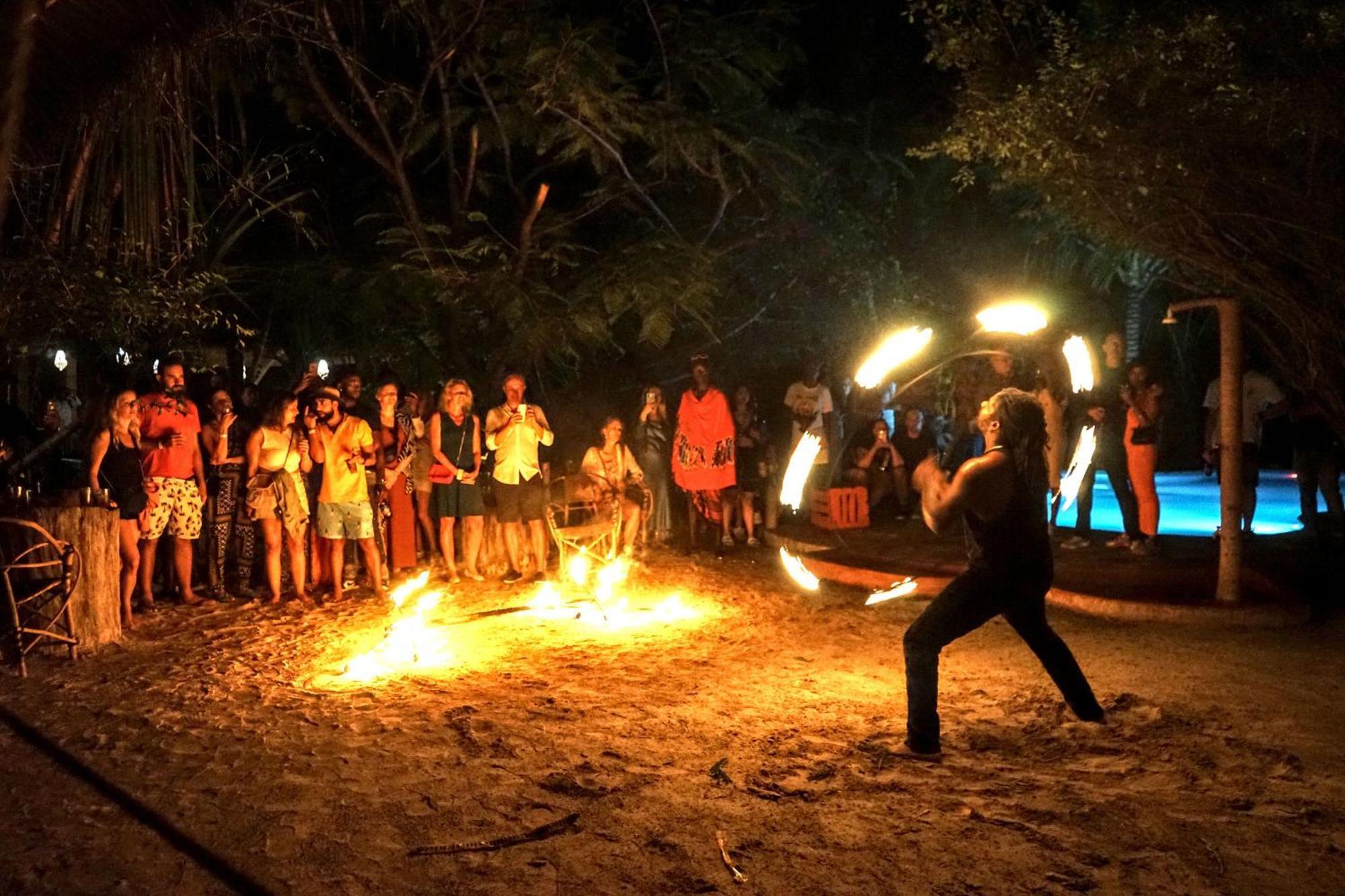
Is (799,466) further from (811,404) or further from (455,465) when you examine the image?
(455,465)

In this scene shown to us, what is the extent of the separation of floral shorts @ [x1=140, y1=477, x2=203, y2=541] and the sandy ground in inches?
49.2

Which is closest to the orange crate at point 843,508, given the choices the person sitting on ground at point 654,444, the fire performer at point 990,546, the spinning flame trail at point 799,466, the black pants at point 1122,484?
the person sitting on ground at point 654,444

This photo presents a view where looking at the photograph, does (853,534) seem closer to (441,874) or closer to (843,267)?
(843,267)

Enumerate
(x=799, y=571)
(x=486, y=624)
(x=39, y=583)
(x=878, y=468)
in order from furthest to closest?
(x=878, y=468) < (x=799, y=571) < (x=486, y=624) < (x=39, y=583)

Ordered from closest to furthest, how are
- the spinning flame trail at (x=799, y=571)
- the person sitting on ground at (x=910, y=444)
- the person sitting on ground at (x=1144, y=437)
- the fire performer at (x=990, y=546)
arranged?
the fire performer at (x=990, y=546) → the spinning flame trail at (x=799, y=571) → the person sitting on ground at (x=1144, y=437) → the person sitting on ground at (x=910, y=444)

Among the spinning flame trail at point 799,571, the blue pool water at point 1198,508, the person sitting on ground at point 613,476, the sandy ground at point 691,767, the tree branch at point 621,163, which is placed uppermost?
the tree branch at point 621,163

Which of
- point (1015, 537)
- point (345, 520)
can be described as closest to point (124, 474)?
point (345, 520)

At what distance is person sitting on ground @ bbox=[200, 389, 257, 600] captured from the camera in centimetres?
952

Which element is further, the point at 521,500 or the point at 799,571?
the point at 521,500

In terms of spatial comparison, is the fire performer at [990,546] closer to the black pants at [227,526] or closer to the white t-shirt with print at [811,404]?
the black pants at [227,526]

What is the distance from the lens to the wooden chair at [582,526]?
33.4 ft

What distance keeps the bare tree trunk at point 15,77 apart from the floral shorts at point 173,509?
5926 mm

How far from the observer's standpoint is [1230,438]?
788 centimetres

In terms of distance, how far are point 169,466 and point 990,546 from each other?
22.5ft
